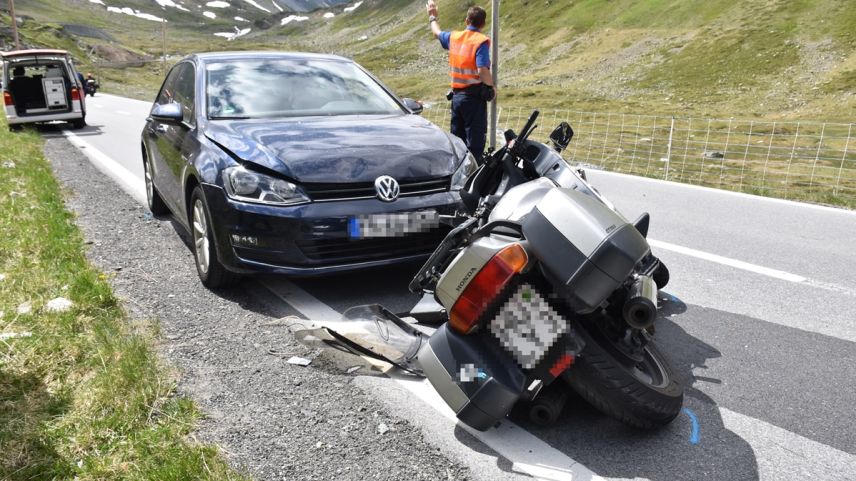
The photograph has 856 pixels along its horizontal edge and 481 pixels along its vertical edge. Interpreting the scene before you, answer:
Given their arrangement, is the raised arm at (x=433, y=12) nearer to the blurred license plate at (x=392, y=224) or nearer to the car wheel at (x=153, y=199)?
the car wheel at (x=153, y=199)

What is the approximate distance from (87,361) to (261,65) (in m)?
3.29

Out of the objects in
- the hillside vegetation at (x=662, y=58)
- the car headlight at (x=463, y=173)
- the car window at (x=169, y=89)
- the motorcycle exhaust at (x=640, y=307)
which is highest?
the car window at (x=169, y=89)

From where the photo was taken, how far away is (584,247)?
272 centimetres

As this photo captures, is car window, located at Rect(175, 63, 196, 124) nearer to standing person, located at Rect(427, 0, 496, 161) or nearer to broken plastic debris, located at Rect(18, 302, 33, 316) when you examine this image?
broken plastic debris, located at Rect(18, 302, 33, 316)

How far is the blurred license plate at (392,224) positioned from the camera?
15.0ft

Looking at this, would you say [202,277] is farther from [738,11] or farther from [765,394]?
[738,11]

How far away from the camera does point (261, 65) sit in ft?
20.2

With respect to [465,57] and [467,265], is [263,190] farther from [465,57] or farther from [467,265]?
[465,57]

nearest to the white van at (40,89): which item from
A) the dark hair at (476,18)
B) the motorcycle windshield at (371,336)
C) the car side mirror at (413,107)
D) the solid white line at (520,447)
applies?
the dark hair at (476,18)

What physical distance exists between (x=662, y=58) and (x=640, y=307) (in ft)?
203

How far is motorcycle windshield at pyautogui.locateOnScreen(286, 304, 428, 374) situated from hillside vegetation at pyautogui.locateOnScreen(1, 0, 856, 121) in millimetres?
37192

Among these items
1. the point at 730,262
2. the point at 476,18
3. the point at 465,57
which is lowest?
the point at 730,262

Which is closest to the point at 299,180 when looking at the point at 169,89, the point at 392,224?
the point at 392,224

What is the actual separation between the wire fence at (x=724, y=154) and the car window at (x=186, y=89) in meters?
7.38
